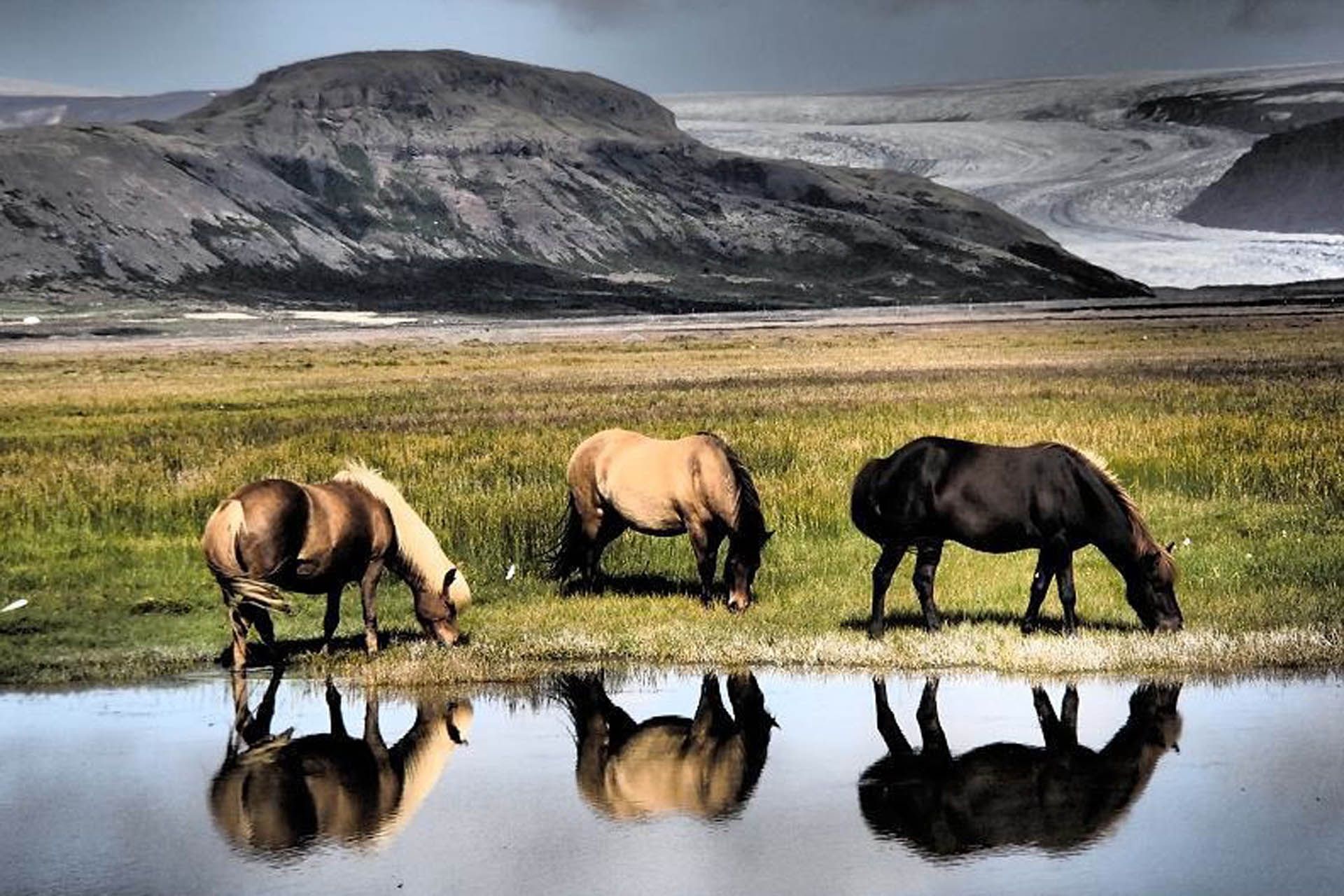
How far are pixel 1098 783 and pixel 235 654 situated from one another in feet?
24.0

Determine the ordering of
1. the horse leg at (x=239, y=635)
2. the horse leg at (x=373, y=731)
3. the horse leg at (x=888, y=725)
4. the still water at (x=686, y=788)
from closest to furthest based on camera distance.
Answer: the still water at (x=686, y=788) < the horse leg at (x=888, y=725) < the horse leg at (x=373, y=731) < the horse leg at (x=239, y=635)

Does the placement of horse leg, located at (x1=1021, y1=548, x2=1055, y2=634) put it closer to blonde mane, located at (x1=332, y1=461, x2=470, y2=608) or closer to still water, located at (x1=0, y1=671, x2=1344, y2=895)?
still water, located at (x1=0, y1=671, x2=1344, y2=895)

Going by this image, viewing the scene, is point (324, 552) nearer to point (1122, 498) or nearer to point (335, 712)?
point (335, 712)

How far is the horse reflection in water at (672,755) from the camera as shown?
1181 centimetres

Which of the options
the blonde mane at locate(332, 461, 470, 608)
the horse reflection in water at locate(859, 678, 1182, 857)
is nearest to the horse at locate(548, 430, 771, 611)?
the blonde mane at locate(332, 461, 470, 608)

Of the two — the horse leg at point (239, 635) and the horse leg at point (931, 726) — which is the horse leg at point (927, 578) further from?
the horse leg at point (239, 635)

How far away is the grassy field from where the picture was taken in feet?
55.8

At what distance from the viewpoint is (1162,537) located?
22781 millimetres

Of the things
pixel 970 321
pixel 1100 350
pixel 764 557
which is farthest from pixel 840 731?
pixel 970 321

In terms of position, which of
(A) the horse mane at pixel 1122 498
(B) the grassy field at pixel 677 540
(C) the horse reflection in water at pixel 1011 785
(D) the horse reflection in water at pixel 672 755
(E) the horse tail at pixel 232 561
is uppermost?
(A) the horse mane at pixel 1122 498

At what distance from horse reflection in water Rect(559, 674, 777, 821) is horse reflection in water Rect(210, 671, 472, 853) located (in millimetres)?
923

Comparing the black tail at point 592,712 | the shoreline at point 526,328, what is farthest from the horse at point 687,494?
the shoreline at point 526,328

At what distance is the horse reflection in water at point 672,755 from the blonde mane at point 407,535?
6.99ft

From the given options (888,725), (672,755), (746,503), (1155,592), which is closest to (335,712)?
(672,755)
